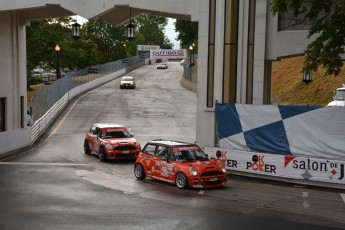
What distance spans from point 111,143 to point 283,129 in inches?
331

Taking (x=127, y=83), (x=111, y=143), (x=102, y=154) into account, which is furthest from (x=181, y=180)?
(x=127, y=83)

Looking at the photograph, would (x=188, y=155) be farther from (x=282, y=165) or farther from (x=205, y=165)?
(x=282, y=165)

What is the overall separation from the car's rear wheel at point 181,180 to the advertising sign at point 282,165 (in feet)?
12.8

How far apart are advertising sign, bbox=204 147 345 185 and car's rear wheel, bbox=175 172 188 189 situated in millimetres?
3897

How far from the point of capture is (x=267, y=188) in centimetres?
1917

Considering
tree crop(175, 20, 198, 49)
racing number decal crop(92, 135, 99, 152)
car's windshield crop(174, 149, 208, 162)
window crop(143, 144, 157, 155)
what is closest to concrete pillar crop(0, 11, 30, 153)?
racing number decal crop(92, 135, 99, 152)

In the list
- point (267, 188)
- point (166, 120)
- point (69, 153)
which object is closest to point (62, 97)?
point (166, 120)

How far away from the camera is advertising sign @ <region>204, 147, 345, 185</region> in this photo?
19062mm

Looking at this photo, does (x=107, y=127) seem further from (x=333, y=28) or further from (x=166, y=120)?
(x=166, y=120)

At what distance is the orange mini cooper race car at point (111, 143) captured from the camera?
2509 cm

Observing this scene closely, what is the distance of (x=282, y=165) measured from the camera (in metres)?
20.2

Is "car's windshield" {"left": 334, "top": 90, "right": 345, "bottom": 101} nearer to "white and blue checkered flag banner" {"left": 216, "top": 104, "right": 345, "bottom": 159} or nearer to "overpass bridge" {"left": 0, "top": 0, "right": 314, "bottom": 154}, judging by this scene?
"overpass bridge" {"left": 0, "top": 0, "right": 314, "bottom": 154}

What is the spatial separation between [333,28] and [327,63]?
127 centimetres

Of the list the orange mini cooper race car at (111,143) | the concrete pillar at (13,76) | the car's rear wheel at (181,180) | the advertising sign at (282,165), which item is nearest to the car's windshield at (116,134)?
the orange mini cooper race car at (111,143)
